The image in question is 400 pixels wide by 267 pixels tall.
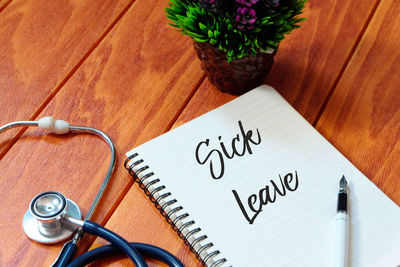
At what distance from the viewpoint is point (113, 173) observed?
751 mm

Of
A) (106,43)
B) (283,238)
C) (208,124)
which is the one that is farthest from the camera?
(106,43)

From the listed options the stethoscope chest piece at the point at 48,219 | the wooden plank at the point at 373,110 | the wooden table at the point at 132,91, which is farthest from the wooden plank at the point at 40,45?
the wooden plank at the point at 373,110

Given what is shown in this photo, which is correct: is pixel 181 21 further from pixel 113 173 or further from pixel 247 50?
pixel 113 173

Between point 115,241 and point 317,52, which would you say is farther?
point 317,52

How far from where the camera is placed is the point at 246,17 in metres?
0.69

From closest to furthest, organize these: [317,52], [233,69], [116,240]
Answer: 1. [116,240]
2. [233,69]
3. [317,52]

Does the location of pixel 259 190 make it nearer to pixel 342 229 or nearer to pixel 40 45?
pixel 342 229

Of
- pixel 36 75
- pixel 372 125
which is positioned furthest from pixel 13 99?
pixel 372 125

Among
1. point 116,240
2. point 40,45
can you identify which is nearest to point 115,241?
point 116,240

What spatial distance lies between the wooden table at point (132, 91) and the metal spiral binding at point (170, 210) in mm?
13

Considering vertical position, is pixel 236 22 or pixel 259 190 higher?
pixel 236 22

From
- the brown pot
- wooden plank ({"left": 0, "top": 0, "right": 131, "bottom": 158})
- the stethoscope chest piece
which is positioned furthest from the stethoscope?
the brown pot

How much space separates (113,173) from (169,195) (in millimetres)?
98

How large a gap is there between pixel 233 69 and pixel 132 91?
0.56 feet
